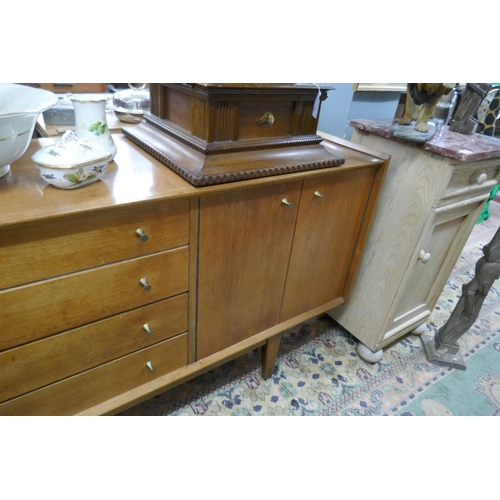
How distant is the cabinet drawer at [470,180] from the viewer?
116 centimetres

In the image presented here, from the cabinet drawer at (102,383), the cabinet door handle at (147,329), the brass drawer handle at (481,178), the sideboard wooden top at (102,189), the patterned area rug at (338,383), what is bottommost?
the patterned area rug at (338,383)

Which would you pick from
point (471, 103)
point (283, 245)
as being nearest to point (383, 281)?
point (283, 245)

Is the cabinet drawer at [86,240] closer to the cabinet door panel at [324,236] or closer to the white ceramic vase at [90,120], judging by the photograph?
the white ceramic vase at [90,120]

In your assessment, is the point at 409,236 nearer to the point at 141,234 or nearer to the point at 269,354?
the point at 269,354

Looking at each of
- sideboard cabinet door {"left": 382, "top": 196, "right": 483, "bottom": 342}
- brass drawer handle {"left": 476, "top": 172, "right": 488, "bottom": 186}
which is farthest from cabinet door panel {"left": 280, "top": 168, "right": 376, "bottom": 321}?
brass drawer handle {"left": 476, "top": 172, "right": 488, "bottom": 186}

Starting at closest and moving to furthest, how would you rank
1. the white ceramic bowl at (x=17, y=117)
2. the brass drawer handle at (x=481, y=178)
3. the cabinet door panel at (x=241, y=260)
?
the white ceramic bowl at (x=17, y=117) → the cabinet door panel at (x=241, y=260) → the brass drawer handle at (x=481, y=178)

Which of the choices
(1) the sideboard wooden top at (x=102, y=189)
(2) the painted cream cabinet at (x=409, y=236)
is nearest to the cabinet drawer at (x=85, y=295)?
(1) the sideboard wooden top at (x=102, y=189)

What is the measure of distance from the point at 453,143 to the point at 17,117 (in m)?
1.16

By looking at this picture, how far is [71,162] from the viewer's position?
0.71 meters

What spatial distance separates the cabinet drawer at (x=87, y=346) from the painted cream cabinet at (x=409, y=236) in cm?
79

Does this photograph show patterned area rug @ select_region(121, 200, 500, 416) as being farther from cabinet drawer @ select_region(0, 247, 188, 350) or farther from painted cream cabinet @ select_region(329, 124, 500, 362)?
cabinet drawer @ select_region(0, 247, 188, 350)

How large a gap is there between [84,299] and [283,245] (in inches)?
21.8

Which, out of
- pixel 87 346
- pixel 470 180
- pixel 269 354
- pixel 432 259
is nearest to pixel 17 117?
pixel 87 346

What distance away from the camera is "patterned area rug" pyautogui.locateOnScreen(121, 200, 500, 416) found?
1.31 meters
